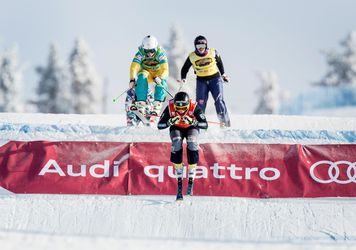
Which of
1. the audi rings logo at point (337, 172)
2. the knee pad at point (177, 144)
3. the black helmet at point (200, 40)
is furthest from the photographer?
the black helmet at point (200, 40)

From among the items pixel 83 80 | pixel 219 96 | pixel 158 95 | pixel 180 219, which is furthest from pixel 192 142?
pixel 83 80

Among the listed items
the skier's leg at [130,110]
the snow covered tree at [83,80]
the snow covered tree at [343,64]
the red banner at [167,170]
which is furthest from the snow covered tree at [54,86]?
the red banner at [167,170]

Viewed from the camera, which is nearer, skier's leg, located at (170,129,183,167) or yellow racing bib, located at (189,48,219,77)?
skier's leg, located at (170,129,183,167)

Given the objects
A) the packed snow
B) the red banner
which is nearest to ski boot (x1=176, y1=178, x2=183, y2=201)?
the packed snow

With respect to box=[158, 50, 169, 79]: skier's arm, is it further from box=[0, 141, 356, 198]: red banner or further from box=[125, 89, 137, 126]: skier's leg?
box=[0, 141, 356, 198]: red banner

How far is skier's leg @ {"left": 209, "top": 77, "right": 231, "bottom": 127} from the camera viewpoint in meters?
12.3

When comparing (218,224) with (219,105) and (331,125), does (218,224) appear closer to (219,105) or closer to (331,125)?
(219,105)

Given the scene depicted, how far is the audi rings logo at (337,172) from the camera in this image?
34.6ft

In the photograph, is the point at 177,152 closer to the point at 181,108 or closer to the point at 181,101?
the point at 181,108

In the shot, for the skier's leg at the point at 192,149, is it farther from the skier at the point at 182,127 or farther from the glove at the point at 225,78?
the glove at the point at 225,78

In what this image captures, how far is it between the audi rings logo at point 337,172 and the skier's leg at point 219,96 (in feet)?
8.39

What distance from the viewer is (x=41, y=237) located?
31.0 feet

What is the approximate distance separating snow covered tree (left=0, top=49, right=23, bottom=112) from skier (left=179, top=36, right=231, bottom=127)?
45126mm

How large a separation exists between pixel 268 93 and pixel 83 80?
1990cm
